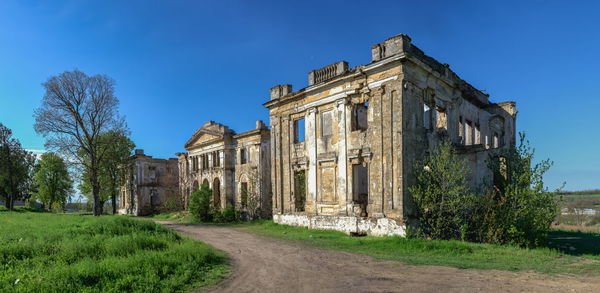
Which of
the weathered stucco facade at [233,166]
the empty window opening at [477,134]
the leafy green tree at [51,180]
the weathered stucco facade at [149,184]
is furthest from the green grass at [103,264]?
the leafy green tree at [51,180]

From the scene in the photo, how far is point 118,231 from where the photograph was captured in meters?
11.4

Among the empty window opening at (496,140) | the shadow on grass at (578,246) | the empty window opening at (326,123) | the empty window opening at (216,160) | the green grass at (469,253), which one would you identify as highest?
the empty window opening at (326,123)

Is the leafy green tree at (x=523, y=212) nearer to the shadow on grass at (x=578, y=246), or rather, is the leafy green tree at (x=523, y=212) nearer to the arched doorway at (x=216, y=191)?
the shadow on grass at (x=578, y=246)

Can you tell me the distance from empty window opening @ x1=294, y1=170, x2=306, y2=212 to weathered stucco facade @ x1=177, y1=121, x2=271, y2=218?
4.87m

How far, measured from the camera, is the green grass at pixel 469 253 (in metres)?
9.04

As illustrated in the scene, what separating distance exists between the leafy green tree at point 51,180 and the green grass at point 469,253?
3407 centimetres

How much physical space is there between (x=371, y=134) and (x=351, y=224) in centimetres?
394

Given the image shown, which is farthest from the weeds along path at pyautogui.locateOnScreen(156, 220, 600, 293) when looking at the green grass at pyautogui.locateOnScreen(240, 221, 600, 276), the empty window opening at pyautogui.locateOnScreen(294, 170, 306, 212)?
the empty window opening at pyautogui.locateOnScreen(294, 170, 306, 212)

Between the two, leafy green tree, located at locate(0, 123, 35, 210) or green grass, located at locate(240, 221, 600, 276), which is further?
leafy green tree, located at locate(0, 123, 35, 210)

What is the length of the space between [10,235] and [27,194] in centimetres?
4167

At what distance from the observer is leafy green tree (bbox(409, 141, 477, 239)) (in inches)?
495

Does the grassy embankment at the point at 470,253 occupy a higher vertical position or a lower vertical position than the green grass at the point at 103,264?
lower

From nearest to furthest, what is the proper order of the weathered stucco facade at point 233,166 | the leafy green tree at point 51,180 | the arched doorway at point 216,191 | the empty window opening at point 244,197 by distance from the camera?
1. the weathered stucco facade at point 233,166
2. the empty window opening at point 244,197
3. the arched doorway at point 216,191
4. the leafy green tree at point 51,180

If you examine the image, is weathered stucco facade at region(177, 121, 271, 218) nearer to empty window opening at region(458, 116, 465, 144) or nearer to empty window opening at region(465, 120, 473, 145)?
empty window opening at region(458, 116, 465, 144)
